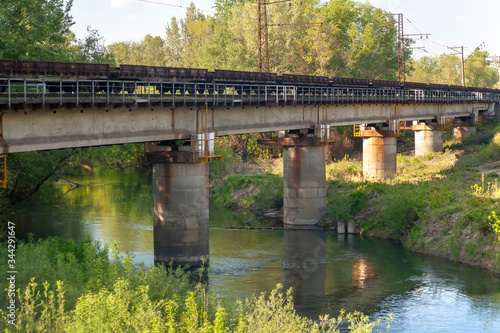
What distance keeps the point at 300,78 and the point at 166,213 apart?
22885 mm

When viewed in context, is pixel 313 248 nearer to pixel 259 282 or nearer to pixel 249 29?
pixel 259 282

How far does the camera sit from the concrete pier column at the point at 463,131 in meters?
76.7

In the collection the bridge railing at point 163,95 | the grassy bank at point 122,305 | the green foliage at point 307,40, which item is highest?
the green foliage at point 307,40

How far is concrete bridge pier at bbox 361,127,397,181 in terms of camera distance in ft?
179

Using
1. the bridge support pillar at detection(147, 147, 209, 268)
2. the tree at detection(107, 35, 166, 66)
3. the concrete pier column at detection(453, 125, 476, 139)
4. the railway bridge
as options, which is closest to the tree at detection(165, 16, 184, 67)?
the tree at detection(107, 35, 166, 66)

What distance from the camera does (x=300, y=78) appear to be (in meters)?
51.1

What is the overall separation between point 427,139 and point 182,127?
41901 mm

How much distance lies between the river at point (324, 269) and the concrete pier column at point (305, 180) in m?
2.28

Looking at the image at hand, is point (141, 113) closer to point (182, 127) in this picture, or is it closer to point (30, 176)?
point (182, 127)

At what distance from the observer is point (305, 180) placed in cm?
4494

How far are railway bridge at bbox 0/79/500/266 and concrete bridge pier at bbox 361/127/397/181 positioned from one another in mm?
1924

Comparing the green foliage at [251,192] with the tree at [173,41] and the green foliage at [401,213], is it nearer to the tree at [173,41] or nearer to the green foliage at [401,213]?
the green foliage at [401,213]

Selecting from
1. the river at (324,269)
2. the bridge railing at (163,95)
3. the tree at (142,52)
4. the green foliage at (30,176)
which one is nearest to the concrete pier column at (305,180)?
the river at (324,269)

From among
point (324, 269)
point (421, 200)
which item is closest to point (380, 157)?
point (421, 200)
